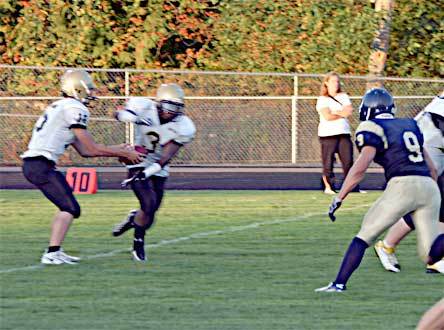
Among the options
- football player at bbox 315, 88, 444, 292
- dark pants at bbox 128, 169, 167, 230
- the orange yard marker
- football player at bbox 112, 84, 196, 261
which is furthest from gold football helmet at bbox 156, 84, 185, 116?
the orange yard marker

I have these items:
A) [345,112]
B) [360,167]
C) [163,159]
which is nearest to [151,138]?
[163,159]

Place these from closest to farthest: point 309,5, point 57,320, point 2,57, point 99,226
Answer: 1. point 57,320
2. point 99,226
3. point 309,5
4. point 2,57

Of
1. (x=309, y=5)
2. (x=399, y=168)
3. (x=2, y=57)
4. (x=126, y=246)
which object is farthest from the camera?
(x=2, y=57)

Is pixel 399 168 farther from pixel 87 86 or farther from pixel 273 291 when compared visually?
pixel 87 86

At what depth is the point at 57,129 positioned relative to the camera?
35.6 ft

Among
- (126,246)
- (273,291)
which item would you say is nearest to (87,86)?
(126,246)

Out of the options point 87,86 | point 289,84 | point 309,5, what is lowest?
point 289,84

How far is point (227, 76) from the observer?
83.1ft

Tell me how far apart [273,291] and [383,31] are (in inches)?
651

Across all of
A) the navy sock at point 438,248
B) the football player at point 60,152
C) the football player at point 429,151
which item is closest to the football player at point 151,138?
the football player at point 60,152

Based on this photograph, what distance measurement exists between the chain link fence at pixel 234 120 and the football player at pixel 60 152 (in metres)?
13.3

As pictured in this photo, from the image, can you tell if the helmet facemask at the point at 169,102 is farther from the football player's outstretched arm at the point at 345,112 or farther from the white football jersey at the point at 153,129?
the football player's outstretched arm at the point at 345,112

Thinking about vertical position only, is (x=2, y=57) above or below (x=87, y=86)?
below

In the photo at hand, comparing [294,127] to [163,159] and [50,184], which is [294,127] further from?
[50,184]
